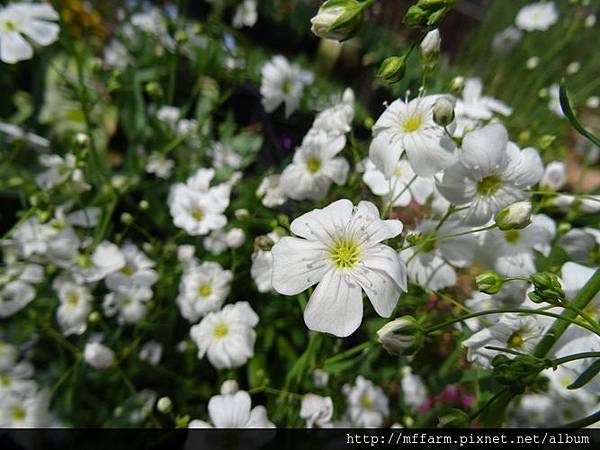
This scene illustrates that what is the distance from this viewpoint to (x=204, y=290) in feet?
3.70

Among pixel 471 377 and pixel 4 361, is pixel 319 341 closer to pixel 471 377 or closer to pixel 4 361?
pixel 471 377

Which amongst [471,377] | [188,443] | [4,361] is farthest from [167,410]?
[471,377]

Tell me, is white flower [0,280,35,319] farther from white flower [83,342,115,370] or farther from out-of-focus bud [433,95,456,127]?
out-of-focus bud [433,95,456,127]

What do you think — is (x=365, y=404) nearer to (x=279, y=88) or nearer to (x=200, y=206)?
(x=200, y=206)

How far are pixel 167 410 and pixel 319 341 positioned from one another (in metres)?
0.32

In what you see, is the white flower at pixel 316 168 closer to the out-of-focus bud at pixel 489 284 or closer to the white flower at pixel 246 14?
the out-of-focus bud at pixel 489 284

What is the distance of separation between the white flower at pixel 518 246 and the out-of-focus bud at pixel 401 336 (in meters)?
0.29

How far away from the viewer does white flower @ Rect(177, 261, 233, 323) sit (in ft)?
3.59

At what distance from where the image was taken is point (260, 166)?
1.65 meters

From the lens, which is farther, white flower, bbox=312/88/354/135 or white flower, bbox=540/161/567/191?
white flower, bbox=540/161/567/191

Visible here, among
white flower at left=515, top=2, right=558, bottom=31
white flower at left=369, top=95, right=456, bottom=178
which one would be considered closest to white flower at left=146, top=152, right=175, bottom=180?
white flower at left=369, top=95, right=456, bottom=178

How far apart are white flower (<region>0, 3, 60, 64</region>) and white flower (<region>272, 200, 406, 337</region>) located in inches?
33.1

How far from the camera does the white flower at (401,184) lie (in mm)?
923

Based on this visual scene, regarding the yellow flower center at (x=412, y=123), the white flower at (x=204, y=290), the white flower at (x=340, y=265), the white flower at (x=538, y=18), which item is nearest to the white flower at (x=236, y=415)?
the white flower at (x=204, y=290)
